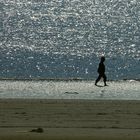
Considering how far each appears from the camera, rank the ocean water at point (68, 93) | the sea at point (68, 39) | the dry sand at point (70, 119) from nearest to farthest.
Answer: the dry sand at point (70, 119), the ocean water at point (68, 93), the sea at point (68, 39)

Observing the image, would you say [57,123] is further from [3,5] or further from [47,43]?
[3,5]

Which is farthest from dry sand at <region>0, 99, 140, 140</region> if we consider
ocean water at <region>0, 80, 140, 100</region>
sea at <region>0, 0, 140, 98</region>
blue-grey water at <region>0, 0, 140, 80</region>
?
blue-grey water at <region>0, 0, 140, 80</region>

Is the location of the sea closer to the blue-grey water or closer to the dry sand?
the blue-grey water

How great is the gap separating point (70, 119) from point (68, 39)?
2854 inches

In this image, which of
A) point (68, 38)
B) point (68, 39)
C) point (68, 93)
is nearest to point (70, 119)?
point (68, 93)

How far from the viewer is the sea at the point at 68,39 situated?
2258 inches

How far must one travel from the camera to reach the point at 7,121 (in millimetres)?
16344

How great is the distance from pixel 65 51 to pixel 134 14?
154 ft

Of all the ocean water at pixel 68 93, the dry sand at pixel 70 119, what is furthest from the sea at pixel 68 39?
the dry sand at pixel 70 119

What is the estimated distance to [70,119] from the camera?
16922 mm

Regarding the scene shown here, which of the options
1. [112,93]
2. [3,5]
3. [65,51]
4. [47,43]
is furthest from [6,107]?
[3,5]

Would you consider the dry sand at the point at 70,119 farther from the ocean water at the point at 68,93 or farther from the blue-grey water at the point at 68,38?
the blue-grey water at the point at 68,38

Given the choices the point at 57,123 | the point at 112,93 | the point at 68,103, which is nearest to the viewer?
the point at 57,123

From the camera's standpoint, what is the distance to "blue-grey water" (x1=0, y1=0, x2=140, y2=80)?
192ft
